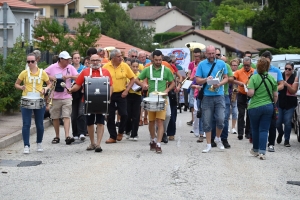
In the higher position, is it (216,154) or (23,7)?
(23,7)

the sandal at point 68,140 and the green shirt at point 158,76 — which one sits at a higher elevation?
the green shirt at point 158,76

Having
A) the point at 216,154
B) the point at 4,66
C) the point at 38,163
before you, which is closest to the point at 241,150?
the point at 216,154

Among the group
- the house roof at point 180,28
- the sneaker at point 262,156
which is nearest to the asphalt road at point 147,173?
the sneaker at point 262,156

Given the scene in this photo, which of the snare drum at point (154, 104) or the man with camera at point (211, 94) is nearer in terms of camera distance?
the snare drum at point (154, 104)

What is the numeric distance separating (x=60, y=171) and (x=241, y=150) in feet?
14.4

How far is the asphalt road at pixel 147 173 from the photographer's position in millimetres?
10336

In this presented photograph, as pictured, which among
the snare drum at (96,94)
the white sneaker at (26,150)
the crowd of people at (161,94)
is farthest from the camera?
the white sneaker at (26,150)

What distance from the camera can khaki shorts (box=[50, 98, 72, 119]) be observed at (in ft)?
52.3

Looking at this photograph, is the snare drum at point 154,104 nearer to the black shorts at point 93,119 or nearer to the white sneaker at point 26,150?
the black shorts at point 93,119

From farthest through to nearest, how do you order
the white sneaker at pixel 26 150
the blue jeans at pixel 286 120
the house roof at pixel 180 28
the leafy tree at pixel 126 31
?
the house roof at pixel 180 28 → the leafy tree at pixel 126 31 → the blue jeans at pixel 286 120 → the white sneaker at pixel 26 150

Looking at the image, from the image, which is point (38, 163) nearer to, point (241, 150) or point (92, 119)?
point (92, 119)

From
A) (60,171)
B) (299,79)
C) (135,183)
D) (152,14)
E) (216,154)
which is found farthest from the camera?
(152,14)

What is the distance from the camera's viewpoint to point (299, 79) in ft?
57.5

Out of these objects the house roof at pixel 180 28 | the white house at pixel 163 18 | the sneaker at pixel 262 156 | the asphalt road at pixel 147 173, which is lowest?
the asphalt road at pixel 147 173
